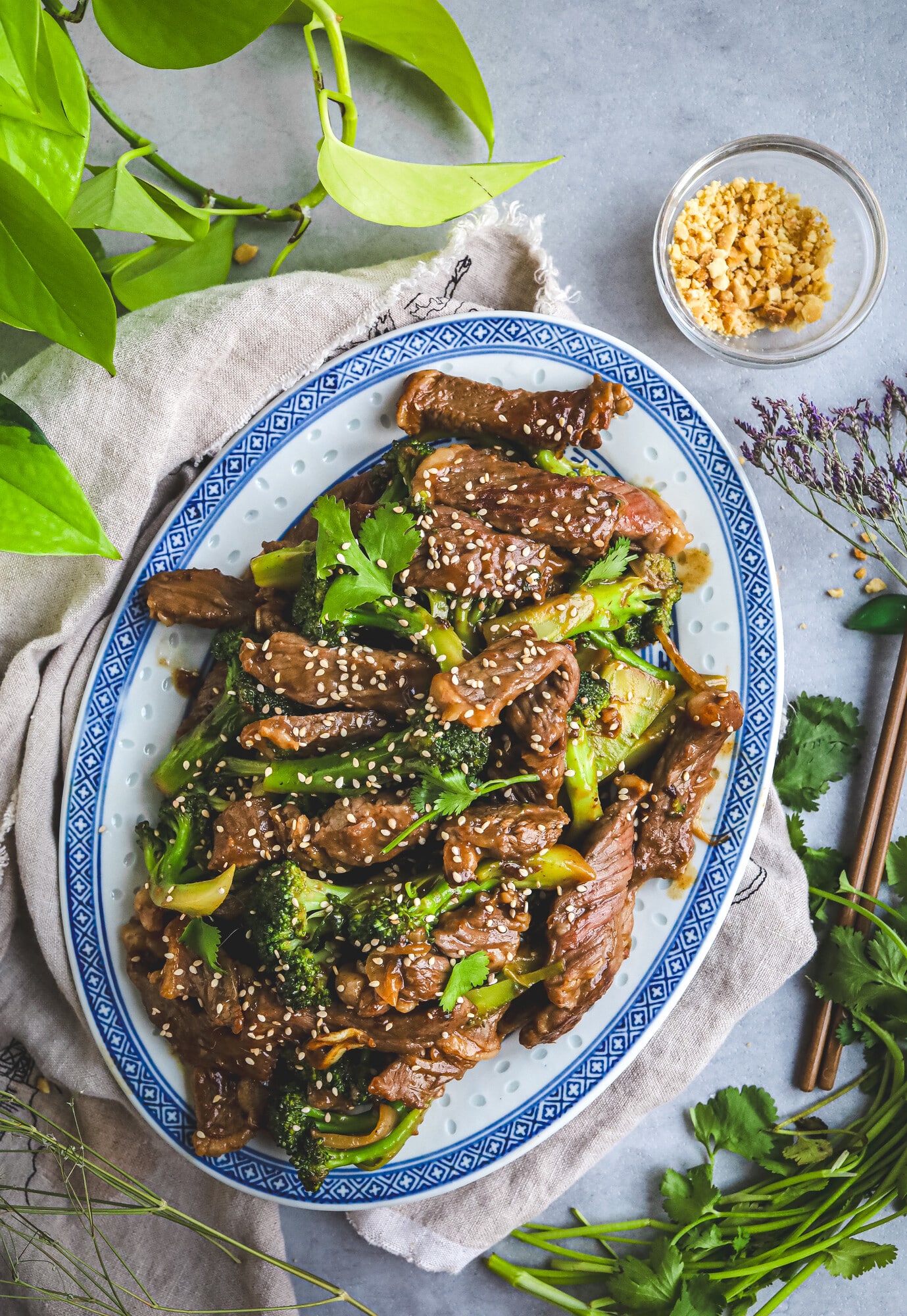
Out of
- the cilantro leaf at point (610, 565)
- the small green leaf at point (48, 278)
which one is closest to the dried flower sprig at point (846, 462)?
the cilantro leaf at point (610, 565)

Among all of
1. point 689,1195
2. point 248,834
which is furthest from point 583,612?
point 689,1195

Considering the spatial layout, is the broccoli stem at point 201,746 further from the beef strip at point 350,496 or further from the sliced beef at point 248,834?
the beef strip at point 350,496

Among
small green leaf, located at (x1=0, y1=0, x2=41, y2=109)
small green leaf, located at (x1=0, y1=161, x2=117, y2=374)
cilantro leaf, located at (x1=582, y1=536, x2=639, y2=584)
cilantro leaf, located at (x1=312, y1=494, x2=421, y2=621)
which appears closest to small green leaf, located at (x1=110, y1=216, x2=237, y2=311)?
small green leaf, located at (x1=0, y1=0, x2=41, y2=109)

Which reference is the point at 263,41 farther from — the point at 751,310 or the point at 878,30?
the point at 878,30

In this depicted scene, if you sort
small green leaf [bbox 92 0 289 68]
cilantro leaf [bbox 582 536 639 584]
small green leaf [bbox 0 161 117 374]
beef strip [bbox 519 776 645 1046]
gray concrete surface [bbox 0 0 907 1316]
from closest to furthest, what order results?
small green leaf [bbox 0 161 117 374] → small green leaf [bbox 92 0 289 68] → beef strip [bbox 519 776 645 1046] → cilantro leaf [bbox 582 536 639 584] → gray concrete surface [bbox 0 0 907 1316]

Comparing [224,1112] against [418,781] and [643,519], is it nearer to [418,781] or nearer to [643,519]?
[418,781]

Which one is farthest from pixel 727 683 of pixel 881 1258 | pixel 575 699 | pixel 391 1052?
pixel 881 1258

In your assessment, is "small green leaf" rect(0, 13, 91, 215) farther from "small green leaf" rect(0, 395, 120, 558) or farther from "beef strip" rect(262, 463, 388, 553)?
"beef strip" rect(262, 463, 388, 553)
